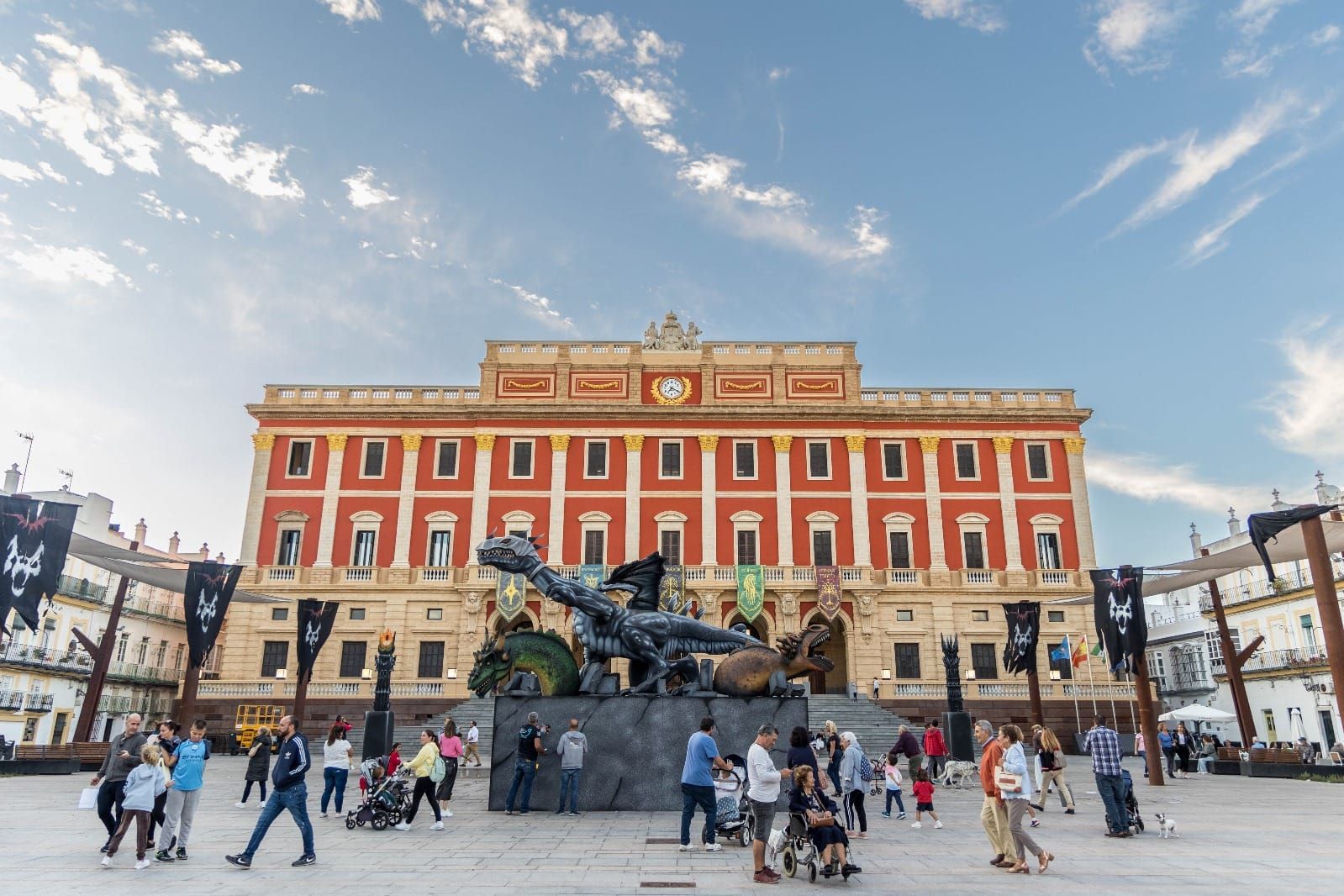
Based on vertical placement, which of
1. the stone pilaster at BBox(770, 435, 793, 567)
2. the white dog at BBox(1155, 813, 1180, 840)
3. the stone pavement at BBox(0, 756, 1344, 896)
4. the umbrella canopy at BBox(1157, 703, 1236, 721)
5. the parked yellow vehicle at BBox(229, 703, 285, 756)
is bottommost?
the stone pavement at BBox(0, 756, 1344, 896)

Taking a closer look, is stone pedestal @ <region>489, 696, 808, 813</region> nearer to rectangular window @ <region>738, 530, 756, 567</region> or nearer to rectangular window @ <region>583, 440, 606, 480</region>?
rectangular window @ <region>738, 530, 756, 567</region>

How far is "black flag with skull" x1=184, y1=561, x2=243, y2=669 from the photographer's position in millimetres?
22828

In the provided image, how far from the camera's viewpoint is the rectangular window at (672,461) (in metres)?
40.6

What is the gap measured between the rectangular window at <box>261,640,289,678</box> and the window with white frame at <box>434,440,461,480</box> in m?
9.67

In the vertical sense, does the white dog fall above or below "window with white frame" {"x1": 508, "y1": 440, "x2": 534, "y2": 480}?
below

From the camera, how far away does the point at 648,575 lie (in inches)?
667

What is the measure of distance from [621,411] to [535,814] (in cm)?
2812

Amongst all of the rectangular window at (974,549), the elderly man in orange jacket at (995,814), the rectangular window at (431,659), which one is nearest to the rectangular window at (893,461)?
the rectangular window at (974,549)

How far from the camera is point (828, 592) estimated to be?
37.2 meters

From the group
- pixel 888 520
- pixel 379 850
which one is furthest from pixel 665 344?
pixel 379 850

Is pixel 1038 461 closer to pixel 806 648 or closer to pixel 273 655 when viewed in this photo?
pixel 806 648

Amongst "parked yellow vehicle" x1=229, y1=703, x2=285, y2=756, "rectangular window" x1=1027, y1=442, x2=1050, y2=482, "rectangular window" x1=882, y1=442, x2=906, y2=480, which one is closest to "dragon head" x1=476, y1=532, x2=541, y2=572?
"parked yellow vehicle" x1=229, y1=703, x2=285, y2=756

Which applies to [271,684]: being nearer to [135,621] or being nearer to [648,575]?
[135,621]

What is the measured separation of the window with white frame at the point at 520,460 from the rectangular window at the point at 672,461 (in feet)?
20.3
